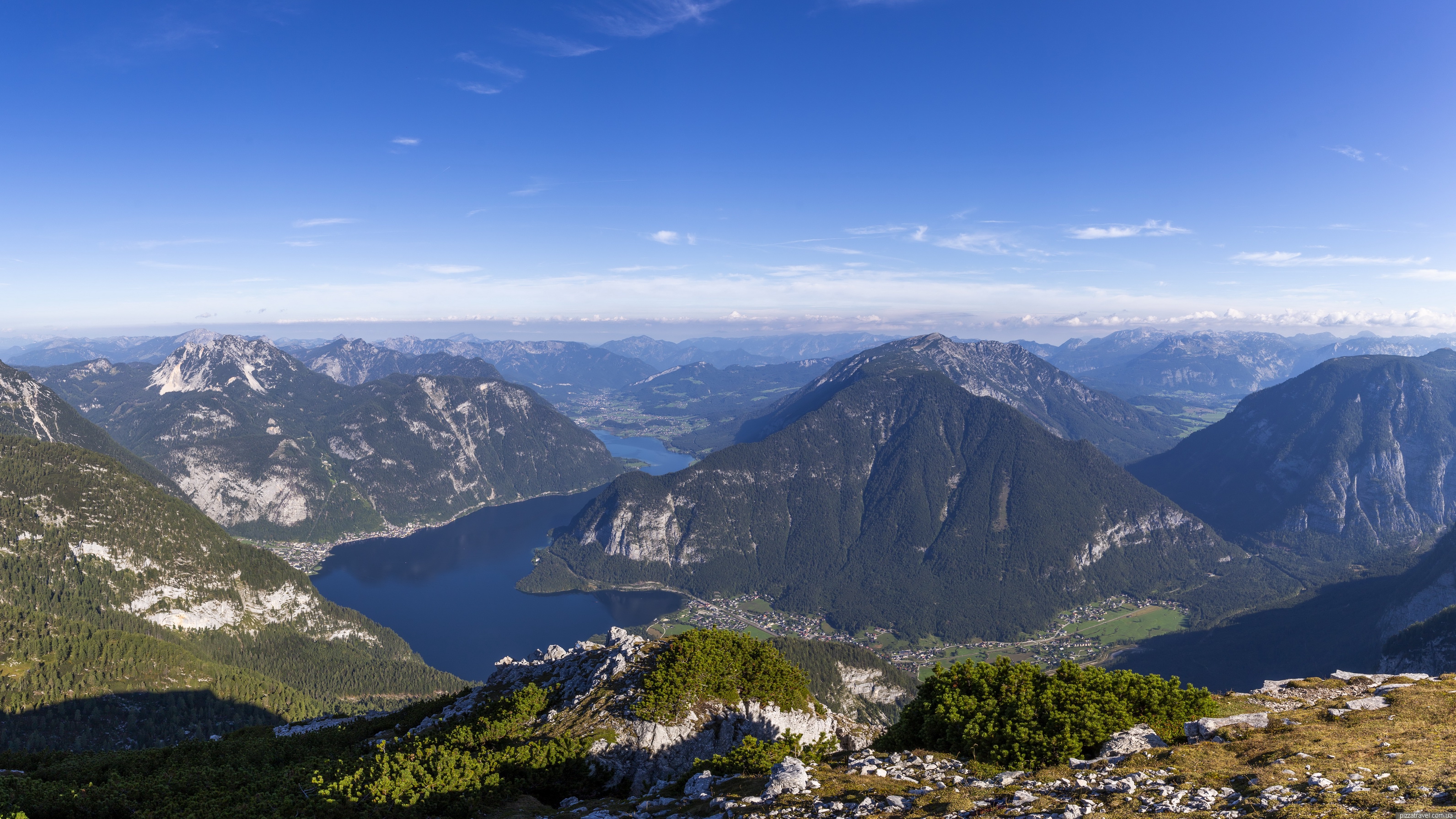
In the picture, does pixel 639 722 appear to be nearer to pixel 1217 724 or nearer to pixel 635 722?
pixel 635 722

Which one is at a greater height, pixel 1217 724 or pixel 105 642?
pixel 1217 724

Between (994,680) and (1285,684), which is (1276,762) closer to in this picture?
(994,680)

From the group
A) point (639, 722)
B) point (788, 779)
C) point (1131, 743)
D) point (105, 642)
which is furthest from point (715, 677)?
point (105, 642)

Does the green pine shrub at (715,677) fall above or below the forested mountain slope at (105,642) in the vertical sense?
above

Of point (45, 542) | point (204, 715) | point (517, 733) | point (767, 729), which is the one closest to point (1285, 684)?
point (767, 729)

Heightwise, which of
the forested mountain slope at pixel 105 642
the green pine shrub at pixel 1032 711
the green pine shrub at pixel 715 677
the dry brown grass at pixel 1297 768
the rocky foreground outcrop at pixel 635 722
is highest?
the dry brown grass at pixel 1297 768

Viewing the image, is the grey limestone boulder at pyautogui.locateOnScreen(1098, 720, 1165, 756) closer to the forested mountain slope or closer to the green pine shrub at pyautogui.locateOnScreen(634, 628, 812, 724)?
the green pine shrub at pyautogui.locateOnScreen(634, 628, 812, 724)

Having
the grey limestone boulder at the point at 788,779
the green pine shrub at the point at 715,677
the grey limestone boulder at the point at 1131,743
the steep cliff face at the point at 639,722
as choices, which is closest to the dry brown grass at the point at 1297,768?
the grey limestone boulder at the point at 788,779

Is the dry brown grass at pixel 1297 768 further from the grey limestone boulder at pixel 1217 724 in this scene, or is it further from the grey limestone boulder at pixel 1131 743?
the grey limestone boulder at pixel 1131 743

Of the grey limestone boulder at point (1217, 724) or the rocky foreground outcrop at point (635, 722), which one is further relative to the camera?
the rocky foreground outcrop at point (635, 722)
